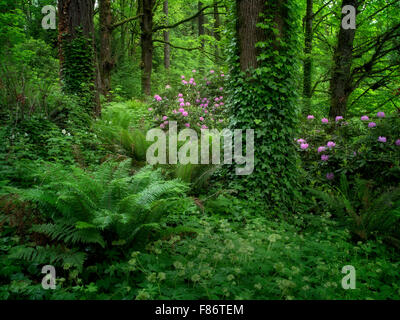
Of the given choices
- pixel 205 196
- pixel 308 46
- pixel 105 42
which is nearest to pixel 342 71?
pixel 308 46

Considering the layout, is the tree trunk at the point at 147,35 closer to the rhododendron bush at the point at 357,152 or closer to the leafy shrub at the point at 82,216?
the rhododendron bush at the point at 357,152

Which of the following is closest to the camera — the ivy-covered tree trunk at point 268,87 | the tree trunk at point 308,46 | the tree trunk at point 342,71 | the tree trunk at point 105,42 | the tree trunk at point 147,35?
the ivy-covered tree trunk at point 268,87

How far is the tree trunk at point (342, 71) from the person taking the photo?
6738 millimetres

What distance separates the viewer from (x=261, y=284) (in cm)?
179

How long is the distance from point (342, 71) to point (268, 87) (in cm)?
424

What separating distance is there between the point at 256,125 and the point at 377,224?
1.98m

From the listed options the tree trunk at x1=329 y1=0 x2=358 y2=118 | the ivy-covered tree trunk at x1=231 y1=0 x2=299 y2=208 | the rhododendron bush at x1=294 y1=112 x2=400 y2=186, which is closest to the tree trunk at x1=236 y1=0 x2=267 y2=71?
the ivy-covered tree trunk at x1=231 y1=0 x2=299 y2=208

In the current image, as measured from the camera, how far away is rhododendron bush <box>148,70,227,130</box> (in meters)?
6.64

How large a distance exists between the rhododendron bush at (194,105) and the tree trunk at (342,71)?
3038mm

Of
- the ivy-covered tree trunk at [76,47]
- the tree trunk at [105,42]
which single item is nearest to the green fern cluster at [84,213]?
the ivy-covered tree trunk at [76,47]

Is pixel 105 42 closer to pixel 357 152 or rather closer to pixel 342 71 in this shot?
pixel 342 71

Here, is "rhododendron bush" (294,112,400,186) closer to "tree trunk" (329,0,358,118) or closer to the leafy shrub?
"tree trunk" (329,0,358,118)

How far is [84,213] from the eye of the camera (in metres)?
2.12
